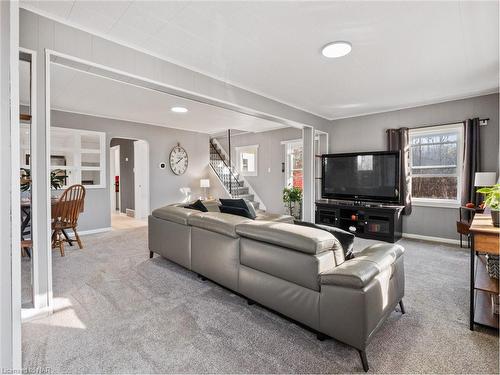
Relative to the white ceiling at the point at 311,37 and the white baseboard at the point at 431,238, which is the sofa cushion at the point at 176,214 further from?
the white baseboard at the point at 431,238

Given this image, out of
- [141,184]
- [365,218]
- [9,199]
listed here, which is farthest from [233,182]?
[9,199]

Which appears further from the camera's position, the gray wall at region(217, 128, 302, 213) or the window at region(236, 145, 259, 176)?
the window at region(236, 145, 259, 176)

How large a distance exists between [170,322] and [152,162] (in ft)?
16.1

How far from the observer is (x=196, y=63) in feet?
9.74

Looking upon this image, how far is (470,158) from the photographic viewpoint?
13.2 feet

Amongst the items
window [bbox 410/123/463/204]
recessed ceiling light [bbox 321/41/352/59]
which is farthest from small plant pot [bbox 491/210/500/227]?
window [bbox 410/123/463/204]

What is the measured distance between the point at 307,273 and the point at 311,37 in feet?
7.11

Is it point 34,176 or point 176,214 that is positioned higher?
point 34,176

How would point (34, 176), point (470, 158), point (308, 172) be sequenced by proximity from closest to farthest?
point (34, 176) → point (470, 158) → point (308, 172)

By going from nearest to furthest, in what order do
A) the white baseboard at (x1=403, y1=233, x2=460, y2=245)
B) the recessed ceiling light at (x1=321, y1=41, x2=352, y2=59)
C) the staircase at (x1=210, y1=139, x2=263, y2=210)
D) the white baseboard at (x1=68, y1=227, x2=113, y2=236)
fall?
the recessed ceiling light at (x1=321, y1=41, x2=352, y2=59) → the white baseboard at (x1=403, y1=233, x2=460, y2=245) → the white baseboard at (x1=68, y1=227, x2=113, y2=236) → the staircase at (x1=210, y1=139, x2=263, y2=210)

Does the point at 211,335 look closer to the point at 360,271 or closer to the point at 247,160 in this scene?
the point at 360,271

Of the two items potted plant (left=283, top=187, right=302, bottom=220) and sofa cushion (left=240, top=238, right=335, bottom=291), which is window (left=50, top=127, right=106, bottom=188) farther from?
sofa cushion (left=240, top=238, right=335, bottom=291)

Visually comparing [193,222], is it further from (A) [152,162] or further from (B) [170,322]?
(A) [152,162]

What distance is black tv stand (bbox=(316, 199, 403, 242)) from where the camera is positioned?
4438 millimetres
